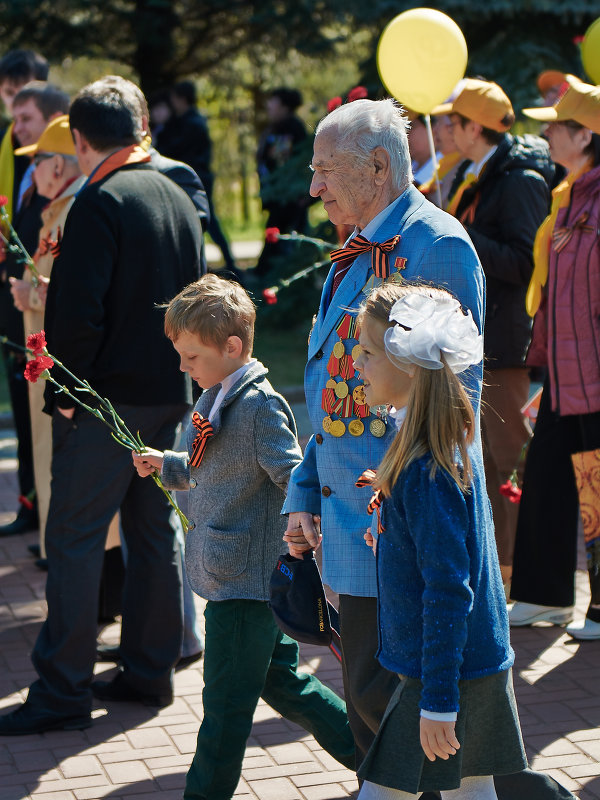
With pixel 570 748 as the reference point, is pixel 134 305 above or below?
above

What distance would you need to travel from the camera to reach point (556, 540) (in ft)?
16.9

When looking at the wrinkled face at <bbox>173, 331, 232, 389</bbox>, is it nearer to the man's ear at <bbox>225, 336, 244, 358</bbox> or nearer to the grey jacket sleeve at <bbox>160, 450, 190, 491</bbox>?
the man's ear at <bbox>225, 336, 244, 358</bbox>

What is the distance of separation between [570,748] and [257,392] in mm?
1626

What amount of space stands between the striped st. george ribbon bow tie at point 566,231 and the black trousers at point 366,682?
241cm

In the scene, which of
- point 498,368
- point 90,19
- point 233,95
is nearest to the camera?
point 498,368

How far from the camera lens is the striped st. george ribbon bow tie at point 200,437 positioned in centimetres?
347

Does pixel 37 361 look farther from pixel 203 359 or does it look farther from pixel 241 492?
pixel 241 492

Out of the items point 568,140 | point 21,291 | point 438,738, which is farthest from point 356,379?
point 21,291

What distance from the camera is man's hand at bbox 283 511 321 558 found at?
3154 mm

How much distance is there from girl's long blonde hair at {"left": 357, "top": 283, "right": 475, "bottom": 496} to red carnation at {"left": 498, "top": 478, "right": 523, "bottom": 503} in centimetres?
253

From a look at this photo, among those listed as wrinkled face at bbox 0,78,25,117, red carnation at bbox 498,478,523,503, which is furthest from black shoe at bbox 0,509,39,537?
red carnation at bbox 498,478,523,503

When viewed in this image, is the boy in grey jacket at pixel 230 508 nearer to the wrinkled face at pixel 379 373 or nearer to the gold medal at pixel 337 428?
the gold medal at pixel 337 428

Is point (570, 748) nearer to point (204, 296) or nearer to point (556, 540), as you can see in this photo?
point (556, 540)

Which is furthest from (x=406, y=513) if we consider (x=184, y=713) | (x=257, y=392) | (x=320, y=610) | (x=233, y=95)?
(x=233, y=95)
